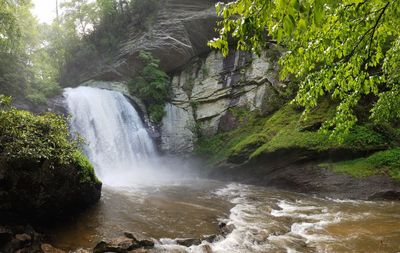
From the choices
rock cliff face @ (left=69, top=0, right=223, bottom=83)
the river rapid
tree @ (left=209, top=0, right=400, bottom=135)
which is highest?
rock cliff face @ (left=69, top=0, right=223, bottom=83)

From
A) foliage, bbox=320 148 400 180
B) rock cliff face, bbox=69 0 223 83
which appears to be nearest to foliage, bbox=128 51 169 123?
rock cliff face, bbox=69 0 223 83

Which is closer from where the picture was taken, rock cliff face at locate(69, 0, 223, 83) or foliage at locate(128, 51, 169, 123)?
foliage at locate(128, 51, 169, 123)

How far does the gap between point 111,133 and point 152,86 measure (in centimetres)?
504

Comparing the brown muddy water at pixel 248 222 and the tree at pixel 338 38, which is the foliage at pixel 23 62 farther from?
the tree at pixel 338 38

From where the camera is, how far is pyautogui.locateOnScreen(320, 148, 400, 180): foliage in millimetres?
11164

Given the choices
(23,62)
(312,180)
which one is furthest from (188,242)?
(23,62)

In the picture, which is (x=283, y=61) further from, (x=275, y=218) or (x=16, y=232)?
(x=16, y=232)

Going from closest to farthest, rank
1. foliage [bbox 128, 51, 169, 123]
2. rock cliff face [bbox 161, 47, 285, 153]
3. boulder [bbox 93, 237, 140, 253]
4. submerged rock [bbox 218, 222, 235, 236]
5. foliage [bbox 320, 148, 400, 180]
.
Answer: boulder [bbox 93, 237, 140, 253]
submerged rock [bbox 218, 222, 235, 236]
foliage [bbox 320, 148, 400, 180]
rock cliff face [bbox 161, 47, 285, 153]
foliage [bbox 128, 51, 169, 123]

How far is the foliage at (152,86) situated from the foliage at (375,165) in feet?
43.0

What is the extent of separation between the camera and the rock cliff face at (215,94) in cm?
2062

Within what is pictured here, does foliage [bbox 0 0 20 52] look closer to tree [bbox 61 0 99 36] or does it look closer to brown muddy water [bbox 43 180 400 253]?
brown muddy water [bbox 43 180 400 253]

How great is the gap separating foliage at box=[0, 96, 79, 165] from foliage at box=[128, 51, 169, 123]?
14334mm

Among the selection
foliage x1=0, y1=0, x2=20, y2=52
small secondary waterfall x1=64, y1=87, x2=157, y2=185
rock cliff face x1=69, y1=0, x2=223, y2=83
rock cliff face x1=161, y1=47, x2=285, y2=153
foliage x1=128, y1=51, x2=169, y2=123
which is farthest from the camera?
rock cliff face x1=69, y1=0, x2=223, y2=83

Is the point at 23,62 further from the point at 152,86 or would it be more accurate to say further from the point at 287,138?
the point at 287,138
